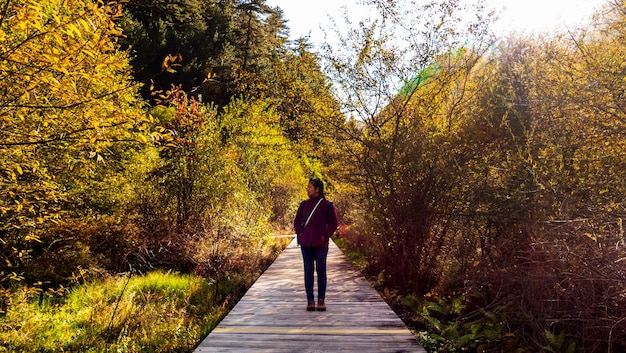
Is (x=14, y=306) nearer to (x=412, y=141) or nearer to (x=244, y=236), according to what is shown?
(x=244, y=236)

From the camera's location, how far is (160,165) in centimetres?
1045

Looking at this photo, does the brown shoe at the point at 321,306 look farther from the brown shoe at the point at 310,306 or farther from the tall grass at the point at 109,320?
the tall grass at the point at 109,320

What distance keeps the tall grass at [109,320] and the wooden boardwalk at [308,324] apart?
1.50 ft

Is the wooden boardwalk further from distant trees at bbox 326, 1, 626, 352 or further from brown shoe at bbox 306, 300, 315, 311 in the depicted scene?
distant trees at bbox 326, 1, 626, 352

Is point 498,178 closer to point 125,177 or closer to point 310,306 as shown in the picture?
point 310,306

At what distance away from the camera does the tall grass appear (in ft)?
15.7

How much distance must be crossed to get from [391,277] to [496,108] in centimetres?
339

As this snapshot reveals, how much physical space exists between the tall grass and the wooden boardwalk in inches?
18.0

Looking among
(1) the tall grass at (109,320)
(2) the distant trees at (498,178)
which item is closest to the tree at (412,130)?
(2) the distant trees at (498,178)

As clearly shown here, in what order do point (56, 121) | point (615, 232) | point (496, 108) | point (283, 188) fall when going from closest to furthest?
point (615, 232), point (56, 121), point (496, 108), point (283, 188)

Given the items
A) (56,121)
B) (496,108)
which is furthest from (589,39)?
(56,121)

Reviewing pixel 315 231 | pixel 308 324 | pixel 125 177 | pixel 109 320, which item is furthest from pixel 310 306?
pixel 125 177

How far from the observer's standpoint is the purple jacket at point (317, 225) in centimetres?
574

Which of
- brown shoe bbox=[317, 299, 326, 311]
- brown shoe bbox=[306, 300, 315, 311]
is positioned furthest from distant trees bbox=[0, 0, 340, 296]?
brown shoe bbox=[317, 299, 326, 311]
